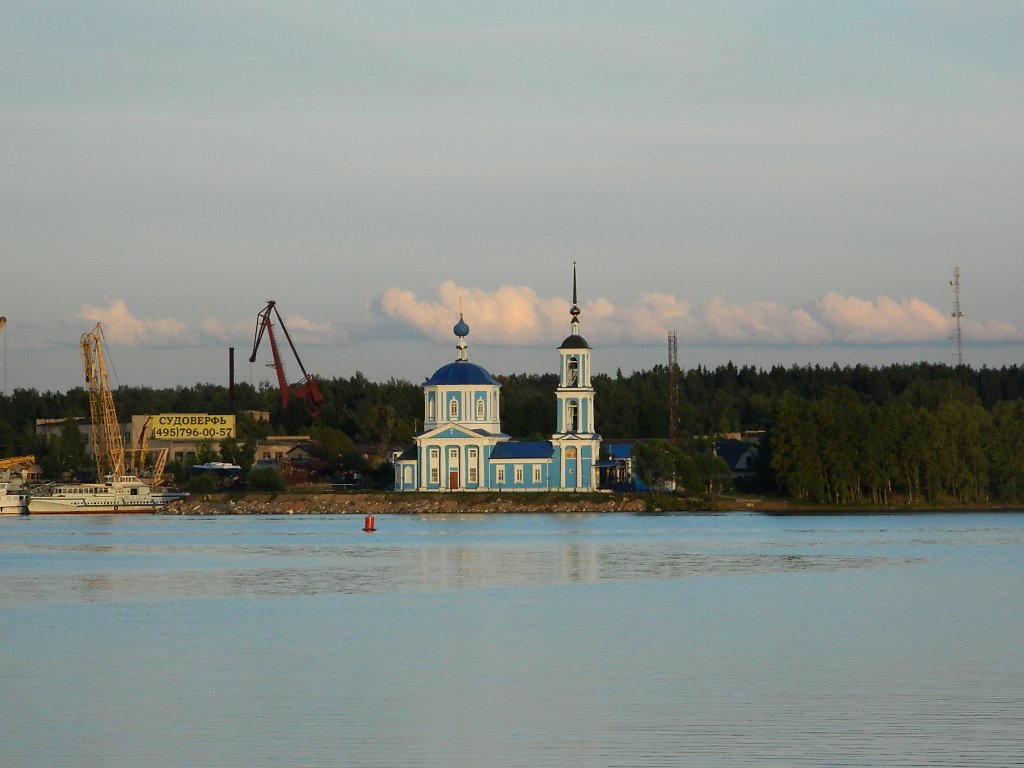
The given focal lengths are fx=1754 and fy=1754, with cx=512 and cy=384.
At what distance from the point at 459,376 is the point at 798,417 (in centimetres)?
2506

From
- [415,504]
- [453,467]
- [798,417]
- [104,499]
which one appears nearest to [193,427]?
[104,499]

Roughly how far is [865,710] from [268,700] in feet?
27.2

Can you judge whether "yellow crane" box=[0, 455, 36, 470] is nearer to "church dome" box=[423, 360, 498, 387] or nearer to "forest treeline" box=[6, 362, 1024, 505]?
"forest treeline" box=[6, 362, 1024, 505]

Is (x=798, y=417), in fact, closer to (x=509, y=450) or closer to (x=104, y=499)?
(x=509, y=450)

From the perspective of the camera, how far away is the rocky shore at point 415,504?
110 m

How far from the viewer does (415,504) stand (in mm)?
111062

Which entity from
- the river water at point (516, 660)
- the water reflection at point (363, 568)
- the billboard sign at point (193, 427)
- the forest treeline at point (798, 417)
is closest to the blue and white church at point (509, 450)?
the forest treeline at point (798, 417)

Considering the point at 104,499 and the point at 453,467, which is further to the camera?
the point at 104,499

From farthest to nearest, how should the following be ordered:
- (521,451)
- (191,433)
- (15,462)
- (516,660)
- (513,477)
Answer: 1. (191,433)
2. (15,462)
3. (521,451)
4. (513,477)
5. (516,660)

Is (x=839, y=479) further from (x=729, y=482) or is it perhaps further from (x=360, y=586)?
(x=360, y=586)

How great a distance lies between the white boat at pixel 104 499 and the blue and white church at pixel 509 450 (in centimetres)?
1901

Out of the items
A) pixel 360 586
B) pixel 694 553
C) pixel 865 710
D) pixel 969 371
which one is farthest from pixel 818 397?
pixel 865 710

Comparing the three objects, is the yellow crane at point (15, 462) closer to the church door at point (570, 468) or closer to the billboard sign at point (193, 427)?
the billboard sign at point (193, 427)

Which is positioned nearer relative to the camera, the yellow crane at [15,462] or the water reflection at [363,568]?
the water reflection at [363,568]
